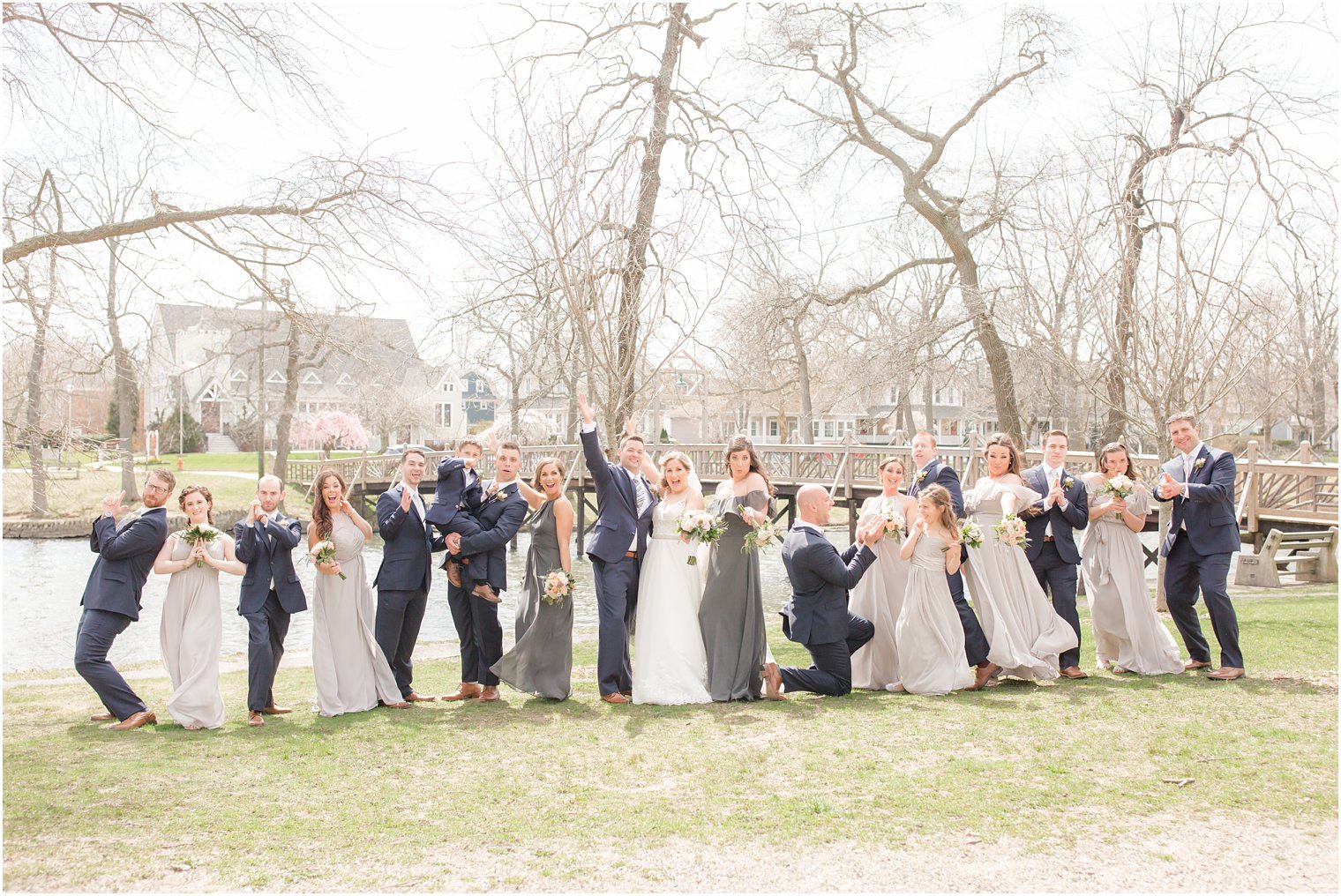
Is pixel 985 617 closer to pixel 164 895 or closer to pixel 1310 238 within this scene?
pixel 164 895

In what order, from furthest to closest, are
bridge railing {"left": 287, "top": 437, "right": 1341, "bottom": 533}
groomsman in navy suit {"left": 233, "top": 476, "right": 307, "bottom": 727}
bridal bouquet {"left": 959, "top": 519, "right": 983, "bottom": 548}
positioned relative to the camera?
bridge railing {"left": 287, "top": 437, "right": 1341, "bottom": 533} < bridal bouquet {"left": 959, "top": 519, "right": 983, "bottom": 548} < groomsman in navy suit {"left": 233, "top": 476, "right": 307, "bottom": 727}

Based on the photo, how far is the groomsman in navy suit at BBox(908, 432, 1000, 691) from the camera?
862cm

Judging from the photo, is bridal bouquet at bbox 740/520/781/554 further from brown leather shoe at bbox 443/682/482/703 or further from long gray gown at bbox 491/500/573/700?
brown leather shoe at bbox 443/682/482/703

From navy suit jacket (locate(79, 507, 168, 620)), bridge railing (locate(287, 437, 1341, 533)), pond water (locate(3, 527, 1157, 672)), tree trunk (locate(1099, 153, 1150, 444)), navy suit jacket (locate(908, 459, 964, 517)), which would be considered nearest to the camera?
navy suit jacket (locate(79, 507, 168, 620))

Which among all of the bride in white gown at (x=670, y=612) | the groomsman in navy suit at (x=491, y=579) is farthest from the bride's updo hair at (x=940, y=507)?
the groomsman in navy suit at (x=491, y=579)

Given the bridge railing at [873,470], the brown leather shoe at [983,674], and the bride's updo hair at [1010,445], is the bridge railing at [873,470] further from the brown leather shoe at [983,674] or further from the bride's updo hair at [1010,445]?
the brown leather shoe at [983,674]

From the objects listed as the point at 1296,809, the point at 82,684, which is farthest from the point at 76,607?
the point at 1296,809

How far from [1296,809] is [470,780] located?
14.4 feet

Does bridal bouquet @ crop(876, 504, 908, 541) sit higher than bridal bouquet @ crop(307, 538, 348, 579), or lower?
higher

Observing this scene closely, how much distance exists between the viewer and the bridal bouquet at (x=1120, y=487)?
8.86 m

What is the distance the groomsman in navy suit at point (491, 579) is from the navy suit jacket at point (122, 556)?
2.15m

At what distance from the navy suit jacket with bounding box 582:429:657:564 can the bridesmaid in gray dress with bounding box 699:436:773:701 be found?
707 millimetres

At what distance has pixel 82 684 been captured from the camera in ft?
36.0

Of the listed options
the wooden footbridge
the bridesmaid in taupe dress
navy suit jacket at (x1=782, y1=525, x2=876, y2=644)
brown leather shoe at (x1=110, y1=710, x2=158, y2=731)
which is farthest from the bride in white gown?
the wooden footbridge
